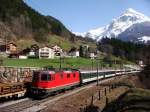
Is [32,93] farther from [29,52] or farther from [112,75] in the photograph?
[29,52]

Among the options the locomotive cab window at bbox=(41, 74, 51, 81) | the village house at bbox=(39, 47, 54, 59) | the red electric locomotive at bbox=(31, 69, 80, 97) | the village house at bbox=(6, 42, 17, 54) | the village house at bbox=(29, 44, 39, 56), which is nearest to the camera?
the red electric locomotive at bbox=(31, 69, 80, 97)

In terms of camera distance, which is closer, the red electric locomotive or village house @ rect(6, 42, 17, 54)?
the red electric locomotive

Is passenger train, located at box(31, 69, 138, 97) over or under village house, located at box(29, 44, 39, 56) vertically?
under

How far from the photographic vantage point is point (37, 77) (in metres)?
49.9

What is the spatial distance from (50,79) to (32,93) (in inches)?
114

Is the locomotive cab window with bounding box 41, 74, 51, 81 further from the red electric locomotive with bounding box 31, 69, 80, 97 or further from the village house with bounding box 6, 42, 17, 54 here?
the village house with bounding box 6, 42, 17, 54

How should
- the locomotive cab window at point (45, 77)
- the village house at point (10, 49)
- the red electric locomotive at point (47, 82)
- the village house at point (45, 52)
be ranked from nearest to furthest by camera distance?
the red electric locomotive at point (47, 82), the locomotive cab window at point (45, 77), the village house at point (10, 49), the village house at point (45, 52)

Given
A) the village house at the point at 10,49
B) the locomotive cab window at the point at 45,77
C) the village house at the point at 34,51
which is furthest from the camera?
the village house at the point at 34,51

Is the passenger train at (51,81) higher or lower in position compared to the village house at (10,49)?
lower

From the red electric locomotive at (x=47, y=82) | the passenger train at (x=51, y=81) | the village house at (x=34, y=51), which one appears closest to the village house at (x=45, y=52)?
the village house at (x=34, y=51)

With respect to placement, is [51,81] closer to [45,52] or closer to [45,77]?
[45,77]

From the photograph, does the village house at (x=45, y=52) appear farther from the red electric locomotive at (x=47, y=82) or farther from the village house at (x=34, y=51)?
the red electric locomotive at (x=47, y=82)

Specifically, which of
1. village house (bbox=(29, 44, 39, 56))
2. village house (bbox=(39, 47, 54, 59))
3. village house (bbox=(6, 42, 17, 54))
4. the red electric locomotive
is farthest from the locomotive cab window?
village house (bbox=(29, 44, 39, 56))

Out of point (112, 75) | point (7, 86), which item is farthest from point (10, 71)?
point (112, 75)
